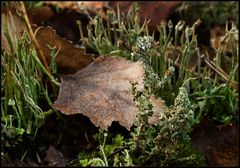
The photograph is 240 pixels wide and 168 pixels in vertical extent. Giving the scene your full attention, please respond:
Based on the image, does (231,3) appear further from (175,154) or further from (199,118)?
(175,154)

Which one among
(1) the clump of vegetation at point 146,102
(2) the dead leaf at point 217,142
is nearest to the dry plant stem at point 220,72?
(1) the clump of vegetation at point 146,102

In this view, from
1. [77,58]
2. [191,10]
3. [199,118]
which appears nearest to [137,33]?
[77,58]

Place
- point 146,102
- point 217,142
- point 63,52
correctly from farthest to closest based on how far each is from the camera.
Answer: point 63,52, point 217,142, point 146,102

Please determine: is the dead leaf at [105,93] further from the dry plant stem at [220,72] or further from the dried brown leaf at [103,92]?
the dry plant stem at [220,72]

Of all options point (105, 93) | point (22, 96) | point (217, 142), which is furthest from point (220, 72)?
point (22, 96)

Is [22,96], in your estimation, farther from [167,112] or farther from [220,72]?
[220,72]

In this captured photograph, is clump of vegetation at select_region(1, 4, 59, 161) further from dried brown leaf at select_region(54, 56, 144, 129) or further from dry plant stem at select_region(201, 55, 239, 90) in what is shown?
dry plant stem at select_region(201, 55, 239, 90)
